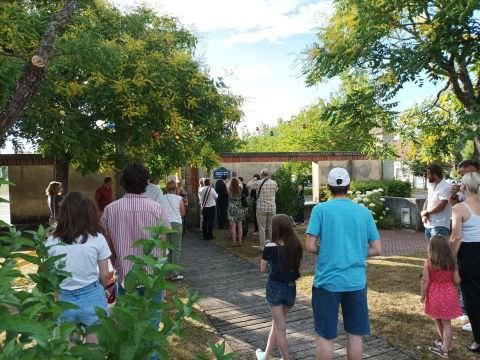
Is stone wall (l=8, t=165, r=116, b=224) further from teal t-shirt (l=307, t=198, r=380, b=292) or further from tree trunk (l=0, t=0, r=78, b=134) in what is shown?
teal t-shirt (l=307, t=198, r=380, b=292)

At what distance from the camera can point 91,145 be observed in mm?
7969

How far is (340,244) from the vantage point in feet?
10.9

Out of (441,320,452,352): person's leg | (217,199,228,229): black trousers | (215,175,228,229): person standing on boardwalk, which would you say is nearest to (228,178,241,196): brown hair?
(215,175,228,229): person standing on boardwalk

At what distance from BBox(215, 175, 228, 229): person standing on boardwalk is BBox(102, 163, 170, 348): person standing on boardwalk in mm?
9132

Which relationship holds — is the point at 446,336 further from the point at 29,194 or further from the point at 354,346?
the point at 29,194

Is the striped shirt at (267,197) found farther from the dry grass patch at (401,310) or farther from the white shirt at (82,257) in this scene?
the white shirt at (82,257)

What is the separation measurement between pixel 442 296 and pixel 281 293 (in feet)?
5.49

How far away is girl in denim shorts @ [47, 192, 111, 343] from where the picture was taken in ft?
10.6

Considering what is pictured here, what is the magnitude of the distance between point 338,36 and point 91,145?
4.60m

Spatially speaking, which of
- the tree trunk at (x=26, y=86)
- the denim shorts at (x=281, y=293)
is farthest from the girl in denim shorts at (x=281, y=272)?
the tree trunk at (x=26, y=86)

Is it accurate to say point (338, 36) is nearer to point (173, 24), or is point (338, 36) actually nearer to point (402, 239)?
point (173, 24)

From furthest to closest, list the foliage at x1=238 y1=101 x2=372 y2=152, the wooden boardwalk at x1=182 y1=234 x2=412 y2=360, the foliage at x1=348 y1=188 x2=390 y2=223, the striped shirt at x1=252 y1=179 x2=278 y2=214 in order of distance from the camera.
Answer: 1. the foliage at x1=238 y1=101 x2=372 y2=152
2. the foliage at x1=348 y1=188 x2=390 y2=223
3. the striped shirt at x1=252 y1=179 x2=278 y2=214
4. the wooden boardwalk at x1=182 y1=234 x2=412 y2=360

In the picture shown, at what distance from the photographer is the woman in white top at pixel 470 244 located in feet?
14.0

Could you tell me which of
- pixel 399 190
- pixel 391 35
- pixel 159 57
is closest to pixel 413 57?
pixel 391 35
